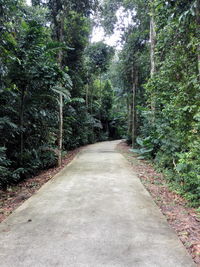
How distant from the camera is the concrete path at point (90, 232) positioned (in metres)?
2.00

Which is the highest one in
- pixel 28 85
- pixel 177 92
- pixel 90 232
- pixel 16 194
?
pixel 28 85

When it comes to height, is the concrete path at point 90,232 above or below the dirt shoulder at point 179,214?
above

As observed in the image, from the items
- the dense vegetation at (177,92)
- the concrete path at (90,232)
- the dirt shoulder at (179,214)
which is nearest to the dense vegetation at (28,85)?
the concrete path at (90,232)

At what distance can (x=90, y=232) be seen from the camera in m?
2.54

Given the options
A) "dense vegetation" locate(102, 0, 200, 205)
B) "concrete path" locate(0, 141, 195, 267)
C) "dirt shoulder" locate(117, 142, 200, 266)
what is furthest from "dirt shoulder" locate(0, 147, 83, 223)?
"dense vegetation" locate(102, 0, 200, 205)

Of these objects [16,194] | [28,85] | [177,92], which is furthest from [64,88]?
[177,92]

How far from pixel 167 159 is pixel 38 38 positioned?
552 cm

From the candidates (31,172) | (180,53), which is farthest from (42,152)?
(180,53)

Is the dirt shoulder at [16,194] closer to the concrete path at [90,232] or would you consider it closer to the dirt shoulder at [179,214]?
the concrete path at [90,232]

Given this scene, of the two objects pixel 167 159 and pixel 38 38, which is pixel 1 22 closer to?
pixel 38 38

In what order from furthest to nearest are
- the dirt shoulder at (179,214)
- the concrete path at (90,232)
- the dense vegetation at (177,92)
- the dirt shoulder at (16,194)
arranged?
the dense vegetation at (177,92), the dirt shoulder at (16,194), the dirt shoulder at (179,214), the concrete path at (90,232)

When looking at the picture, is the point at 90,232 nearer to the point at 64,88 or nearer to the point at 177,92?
the point at 64,88

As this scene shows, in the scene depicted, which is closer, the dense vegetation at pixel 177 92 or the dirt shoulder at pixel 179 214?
the dirt shoulder at pixel 179 214

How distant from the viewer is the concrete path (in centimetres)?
200
